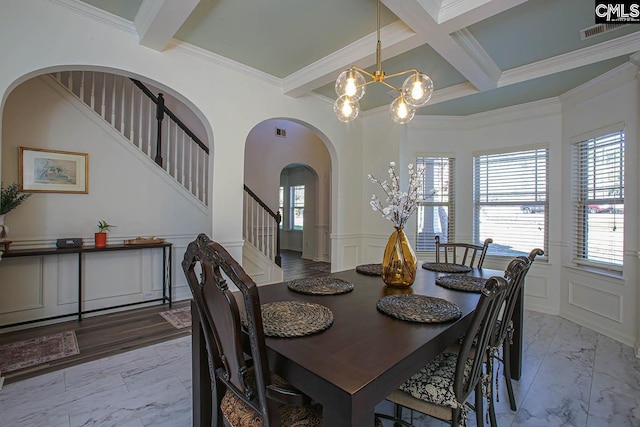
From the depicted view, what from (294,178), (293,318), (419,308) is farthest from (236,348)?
(294,178)

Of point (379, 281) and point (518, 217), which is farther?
point (518, 217)

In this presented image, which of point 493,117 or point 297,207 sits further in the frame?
point 297,207

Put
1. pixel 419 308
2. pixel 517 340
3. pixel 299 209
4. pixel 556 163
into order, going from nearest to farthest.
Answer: pixel 419 308
pixel 517 340
pixel 556 163
pixel 299 209

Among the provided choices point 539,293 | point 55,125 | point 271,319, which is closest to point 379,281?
point 271,319

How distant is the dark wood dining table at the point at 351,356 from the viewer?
0.87m

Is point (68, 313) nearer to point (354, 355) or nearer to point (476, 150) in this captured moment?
point (354, 355)

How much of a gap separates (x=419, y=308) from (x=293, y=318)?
62 centimetres

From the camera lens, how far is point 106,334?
9.73ft

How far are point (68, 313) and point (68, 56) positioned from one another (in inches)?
105

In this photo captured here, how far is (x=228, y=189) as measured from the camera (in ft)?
10.5

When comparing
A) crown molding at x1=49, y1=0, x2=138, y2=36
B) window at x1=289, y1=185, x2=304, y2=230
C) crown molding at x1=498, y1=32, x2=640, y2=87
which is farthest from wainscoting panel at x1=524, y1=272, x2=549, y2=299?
window at x1=289, y1=185, x2=304, y2=230

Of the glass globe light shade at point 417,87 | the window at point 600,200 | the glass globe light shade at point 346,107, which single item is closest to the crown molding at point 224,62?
the glass globe light shade at point 346,107

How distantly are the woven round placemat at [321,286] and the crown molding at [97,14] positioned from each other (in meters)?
2.56

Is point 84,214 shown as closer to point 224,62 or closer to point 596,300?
point 224,62
